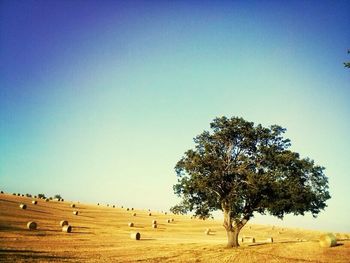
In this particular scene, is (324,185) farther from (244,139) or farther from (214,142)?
(214,142)

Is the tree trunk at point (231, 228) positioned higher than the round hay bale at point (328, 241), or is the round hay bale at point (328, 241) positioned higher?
the tree trunk at point (231, 228)

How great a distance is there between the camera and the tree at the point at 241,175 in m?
36.3

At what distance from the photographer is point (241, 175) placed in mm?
37656

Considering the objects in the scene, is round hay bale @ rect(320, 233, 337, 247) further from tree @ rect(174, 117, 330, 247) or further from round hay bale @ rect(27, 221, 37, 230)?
round hay bale @ rect(27, 221, 37, 230)

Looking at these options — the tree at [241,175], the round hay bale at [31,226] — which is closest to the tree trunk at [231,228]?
the tree at [241,175]

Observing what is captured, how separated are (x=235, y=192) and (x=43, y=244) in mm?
19331

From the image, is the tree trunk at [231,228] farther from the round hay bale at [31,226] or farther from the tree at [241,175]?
the round hay bale at [31,226]

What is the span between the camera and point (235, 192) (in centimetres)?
3669

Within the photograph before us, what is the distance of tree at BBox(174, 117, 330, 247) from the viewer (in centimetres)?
3634

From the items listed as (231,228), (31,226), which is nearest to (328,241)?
(231,228)

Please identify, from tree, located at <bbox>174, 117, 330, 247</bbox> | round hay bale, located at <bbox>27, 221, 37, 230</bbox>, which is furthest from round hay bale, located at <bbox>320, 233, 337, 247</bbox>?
round hay bale, located at <bbox>27, 221, 37, 230</bbox>

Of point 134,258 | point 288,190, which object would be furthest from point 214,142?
point 134,258

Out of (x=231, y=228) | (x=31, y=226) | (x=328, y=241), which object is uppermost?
(x=31, y=226)

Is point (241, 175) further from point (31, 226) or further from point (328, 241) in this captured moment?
point (31, 226)
